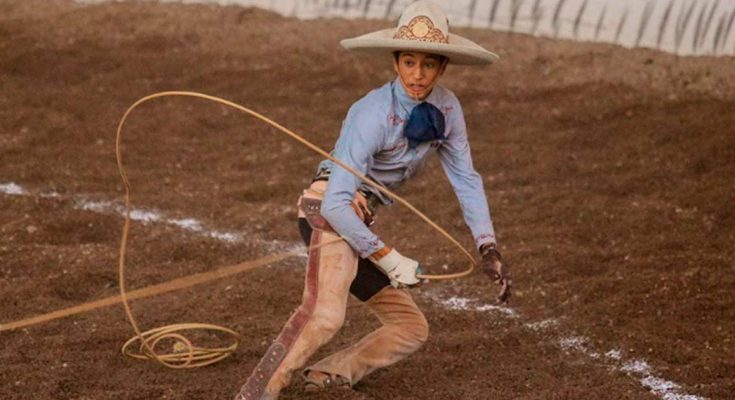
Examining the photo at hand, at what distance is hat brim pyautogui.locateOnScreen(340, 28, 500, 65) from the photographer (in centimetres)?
458

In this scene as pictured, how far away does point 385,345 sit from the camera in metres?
5.07

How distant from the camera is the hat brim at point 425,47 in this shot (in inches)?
180

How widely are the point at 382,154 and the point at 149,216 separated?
368cm

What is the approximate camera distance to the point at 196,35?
495 inches

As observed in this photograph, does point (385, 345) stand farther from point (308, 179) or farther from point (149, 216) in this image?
point (308, 179)

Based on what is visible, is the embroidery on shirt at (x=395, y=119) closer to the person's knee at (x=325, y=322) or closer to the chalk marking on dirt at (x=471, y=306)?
the person's knee at (x=325, y=322)

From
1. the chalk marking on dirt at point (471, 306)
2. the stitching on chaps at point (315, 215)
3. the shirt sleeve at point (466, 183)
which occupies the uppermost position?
the shirt sleeve at point (466, 183)

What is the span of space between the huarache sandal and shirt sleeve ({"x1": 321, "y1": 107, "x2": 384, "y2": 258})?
0.62 m

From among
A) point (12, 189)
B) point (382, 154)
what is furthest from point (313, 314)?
point (12, 189)

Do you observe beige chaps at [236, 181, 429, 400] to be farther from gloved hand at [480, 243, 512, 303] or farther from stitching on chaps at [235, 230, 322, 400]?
gloved hand at [480, 243, 512, 303]

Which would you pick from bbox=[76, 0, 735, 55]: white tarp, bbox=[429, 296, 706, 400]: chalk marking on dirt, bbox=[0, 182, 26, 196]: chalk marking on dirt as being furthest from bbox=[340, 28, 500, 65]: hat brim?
bbox=[76, 0, 735, 55]: white tarp

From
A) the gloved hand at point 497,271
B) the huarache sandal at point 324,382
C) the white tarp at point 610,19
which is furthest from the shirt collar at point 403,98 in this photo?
the white tarp at point 610,19

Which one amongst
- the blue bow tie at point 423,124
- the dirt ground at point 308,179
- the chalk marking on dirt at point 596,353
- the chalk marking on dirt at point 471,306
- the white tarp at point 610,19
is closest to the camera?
the blue bow tie at point 423,124

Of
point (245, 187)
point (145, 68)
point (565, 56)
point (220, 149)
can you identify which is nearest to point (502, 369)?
point (245, 187)
